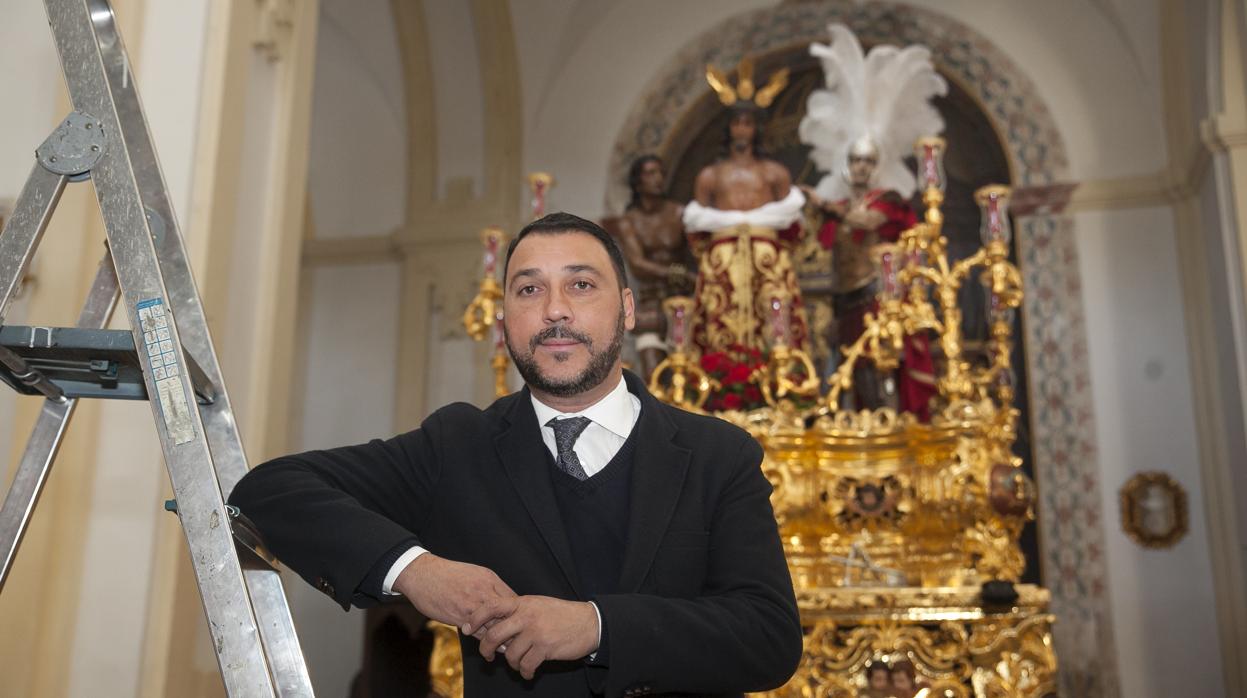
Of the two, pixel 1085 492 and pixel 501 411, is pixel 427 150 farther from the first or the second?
pixel 501 411

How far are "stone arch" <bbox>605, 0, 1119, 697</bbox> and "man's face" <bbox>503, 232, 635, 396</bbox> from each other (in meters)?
6.35

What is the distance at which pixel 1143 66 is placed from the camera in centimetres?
837

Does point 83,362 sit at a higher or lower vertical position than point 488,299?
lower

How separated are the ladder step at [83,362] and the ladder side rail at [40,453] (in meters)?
0.06

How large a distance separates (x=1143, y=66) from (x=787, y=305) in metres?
3.95

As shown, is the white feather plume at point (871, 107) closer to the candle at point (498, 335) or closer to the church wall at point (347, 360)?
the candle at point (498, 335)

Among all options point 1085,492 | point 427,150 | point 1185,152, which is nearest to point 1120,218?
point 1185,152

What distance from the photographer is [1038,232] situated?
8.23 metres

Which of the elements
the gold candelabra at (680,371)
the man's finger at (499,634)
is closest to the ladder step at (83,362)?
the man's finger at (499,634)

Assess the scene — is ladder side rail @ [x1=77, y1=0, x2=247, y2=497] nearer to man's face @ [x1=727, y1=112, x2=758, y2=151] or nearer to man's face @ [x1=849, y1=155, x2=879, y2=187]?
man's face @ [x1=849, y1=155, x2=879, y2=187]

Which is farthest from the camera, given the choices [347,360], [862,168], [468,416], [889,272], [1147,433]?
[347,360]

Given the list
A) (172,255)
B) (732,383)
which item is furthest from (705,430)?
(732,383)

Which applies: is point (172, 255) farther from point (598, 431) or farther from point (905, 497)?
point (905, 497)

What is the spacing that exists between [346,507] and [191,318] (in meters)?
0.61
